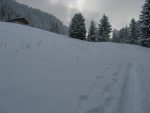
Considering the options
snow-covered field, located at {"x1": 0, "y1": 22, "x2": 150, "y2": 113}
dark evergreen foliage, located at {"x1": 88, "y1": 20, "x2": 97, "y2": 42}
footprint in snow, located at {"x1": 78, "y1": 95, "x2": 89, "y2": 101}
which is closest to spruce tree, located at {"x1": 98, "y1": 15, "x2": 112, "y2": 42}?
dark evergreen foliage, located at {"x1": 88, "y1": 20, "x2": 97, "y2": 42}

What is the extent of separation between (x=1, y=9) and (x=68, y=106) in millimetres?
84170

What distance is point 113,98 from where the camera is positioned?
5133 millimetres

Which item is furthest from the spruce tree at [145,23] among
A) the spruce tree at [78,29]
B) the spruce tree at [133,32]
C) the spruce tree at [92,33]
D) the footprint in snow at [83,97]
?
the footprint in snow at [83,97]

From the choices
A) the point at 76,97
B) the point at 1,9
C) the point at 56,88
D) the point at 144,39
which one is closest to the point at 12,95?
the point at 56,88

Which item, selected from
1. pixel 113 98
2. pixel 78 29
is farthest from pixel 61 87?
pixel 78 29

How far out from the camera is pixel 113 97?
5.21 m

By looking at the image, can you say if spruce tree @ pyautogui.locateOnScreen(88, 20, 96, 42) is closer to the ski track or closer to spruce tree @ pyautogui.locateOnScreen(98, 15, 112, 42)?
spruce tree @ pyautogui.locateOnScreen(98, 15, 112, 42)

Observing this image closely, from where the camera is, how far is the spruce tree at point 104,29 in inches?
1943

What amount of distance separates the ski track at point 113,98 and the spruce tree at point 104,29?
43431 millimetres

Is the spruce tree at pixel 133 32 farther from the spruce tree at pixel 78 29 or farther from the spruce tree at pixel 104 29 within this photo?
the spruce tree at pixel 78 29

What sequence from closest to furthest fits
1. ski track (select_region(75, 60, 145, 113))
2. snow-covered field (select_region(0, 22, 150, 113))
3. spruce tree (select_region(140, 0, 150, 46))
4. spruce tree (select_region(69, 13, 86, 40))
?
snow-covered field (select_region(0, 22, 150, 113))
ski track (select_region(75, 60, 145, 113))
spruce tree (select_region(140, 0, 150, 46))
spruce tree (select_region(69, 13, 86, 40))

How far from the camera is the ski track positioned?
441cm

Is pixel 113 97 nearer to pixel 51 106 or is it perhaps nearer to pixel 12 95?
pixel 51 106

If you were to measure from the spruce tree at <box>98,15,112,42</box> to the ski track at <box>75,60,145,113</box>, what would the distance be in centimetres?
4343
